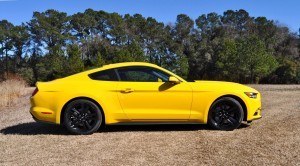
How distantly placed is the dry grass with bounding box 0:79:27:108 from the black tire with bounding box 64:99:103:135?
762cm

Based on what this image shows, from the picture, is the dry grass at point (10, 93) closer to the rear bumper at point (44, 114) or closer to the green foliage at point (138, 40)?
the rear bumper at point (44, 114)

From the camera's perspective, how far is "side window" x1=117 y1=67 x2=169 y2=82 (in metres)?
7.32

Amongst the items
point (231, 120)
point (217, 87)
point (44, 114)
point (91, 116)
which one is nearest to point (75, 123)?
point (91, 116)

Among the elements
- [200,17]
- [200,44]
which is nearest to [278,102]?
[200,44]

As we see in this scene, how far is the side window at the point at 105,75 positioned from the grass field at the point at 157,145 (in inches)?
40.1

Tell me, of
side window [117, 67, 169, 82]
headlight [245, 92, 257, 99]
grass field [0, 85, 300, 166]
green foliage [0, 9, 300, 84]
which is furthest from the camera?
green foliage [0, 9, 300, 84]

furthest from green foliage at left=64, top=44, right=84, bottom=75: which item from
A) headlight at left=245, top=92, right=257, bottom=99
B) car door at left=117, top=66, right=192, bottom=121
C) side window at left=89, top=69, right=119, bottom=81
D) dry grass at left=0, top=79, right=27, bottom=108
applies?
headlight at left=245, top=92, right=257, bottom=99

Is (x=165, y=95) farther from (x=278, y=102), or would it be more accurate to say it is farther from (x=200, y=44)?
(x=200, y=44)

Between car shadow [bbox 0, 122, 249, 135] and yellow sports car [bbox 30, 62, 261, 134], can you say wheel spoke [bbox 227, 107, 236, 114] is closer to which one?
yellow sports car [bbox 30, 62, 261, 134]

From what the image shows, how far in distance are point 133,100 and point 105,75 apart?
2.40 feet

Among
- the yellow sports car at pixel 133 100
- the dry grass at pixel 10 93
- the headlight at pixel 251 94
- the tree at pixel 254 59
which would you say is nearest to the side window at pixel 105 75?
the yellow sports car at pixel 133 100

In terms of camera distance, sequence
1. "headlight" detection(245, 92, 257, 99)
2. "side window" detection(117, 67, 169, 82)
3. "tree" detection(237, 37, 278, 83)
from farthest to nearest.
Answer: "tree" detection(237, 37, 278, 83), "headlight" detection(245, 92, 257, 99), "side window" detection(117, 67, 169, 82)

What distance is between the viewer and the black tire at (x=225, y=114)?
7.32 meters

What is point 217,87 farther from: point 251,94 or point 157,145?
point 157,145
